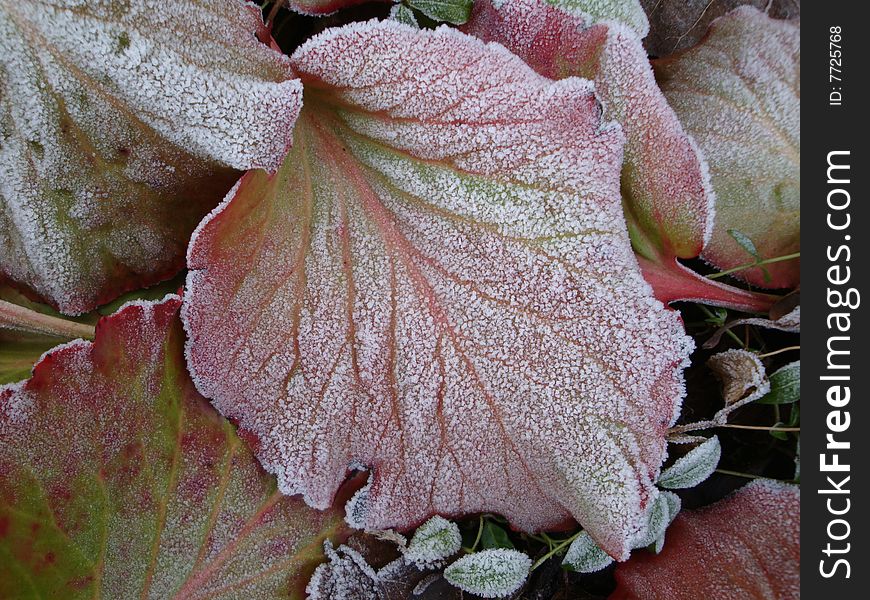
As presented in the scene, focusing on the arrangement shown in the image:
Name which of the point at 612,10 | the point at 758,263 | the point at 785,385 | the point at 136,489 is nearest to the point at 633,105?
the point at 612,10

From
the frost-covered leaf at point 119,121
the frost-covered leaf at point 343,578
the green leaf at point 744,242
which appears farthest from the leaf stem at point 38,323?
the green leaf at point 744,242

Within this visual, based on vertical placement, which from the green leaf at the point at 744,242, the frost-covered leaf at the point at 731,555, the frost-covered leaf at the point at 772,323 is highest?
the green leaf at the point at 744,242

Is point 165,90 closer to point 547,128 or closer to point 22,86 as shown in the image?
point 22,86

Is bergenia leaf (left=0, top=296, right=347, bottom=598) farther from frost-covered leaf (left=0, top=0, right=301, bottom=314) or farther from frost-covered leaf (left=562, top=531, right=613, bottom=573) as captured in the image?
frost-covered leaf (left=562, top=531, right=613, bottom=573)

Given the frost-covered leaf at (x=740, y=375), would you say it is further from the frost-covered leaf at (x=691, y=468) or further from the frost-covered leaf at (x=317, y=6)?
the frost-covered leaf at (x=317, y=6)

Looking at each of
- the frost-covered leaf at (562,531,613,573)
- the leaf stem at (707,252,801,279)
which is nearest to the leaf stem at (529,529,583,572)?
the frost-covered leaf at (562,531,613,573)
